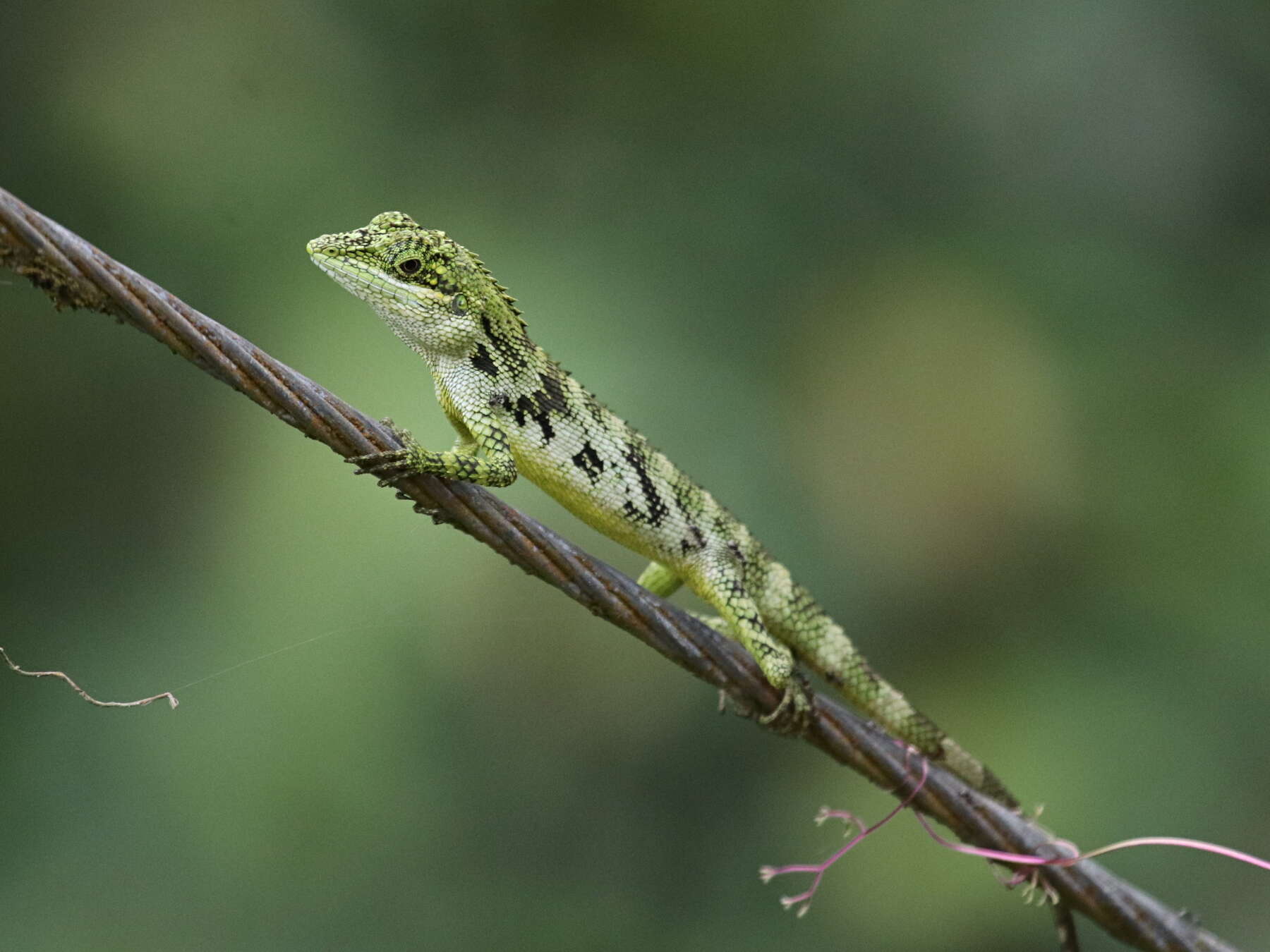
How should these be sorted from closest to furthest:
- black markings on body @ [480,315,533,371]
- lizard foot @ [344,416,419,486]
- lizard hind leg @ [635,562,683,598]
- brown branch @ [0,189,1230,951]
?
brown branch @ [0,189,1230,951] < lizard foot @ [344,416,419,486] < black markings on body @ [480,315,533,371] < lizard hind leg @ [635,562,683,598]

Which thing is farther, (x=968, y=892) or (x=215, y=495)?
(x=968, y=892)

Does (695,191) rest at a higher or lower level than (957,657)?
higher

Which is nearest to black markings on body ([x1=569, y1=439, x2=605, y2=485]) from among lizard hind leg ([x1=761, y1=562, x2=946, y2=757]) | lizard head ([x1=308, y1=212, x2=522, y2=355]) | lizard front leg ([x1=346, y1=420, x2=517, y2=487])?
lizard front leg ([x1=346, y1=420, x2=517, y2=487])

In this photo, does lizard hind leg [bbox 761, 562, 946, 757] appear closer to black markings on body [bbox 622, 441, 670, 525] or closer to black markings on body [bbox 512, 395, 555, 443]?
black markings on body [bbox 622, 441, 670, 525]

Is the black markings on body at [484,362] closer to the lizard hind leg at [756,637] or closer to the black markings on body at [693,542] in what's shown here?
the black markings on body at [693,542]

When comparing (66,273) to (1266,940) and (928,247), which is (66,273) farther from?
(1266,940)

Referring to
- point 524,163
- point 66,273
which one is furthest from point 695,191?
point 66,273

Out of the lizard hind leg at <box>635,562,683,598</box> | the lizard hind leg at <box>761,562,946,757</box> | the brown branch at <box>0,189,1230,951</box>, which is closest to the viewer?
the brown branch at <box>0,189,1230,951</box>

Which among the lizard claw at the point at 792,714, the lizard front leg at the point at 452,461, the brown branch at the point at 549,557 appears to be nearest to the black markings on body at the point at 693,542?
the brown branch at the point at 549,557
